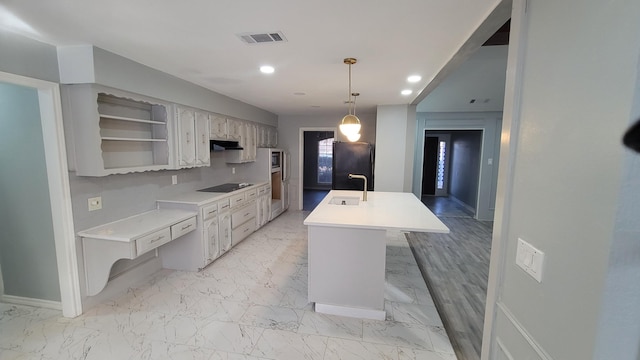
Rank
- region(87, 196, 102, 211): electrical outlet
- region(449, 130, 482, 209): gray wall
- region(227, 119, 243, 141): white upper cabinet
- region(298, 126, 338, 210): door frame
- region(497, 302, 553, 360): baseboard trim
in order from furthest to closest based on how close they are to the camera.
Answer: region(449, 130, 482, 209): gray wall < region(298, 126, 338, 210): door frame < region(227, 119, 243, 141): white upper cabinet < region(87, 196, 102, 211): electrical outlet < region(497, 302, 553, 360): baseboard trim

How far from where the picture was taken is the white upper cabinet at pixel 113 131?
2348 millimetres

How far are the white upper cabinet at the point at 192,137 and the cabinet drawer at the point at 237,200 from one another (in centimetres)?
64

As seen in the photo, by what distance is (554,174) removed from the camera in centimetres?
93

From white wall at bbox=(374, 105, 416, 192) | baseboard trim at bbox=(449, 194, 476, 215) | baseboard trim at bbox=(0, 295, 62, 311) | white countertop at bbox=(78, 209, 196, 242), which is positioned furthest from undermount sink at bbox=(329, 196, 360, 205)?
baseboard trim at bbox=(449, 194, 476, 215)

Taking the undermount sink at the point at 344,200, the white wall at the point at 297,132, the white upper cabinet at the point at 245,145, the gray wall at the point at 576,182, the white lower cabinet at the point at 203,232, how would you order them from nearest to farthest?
the gray wall at the point at 576,182, the white lower cabinet at the point at 203,232, the undermount sink at the point at 344,200, the white upper cabinet at the point at 245,145, the white wall at the point at 297,132

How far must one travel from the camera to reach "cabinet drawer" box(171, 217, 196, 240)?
2.87 meters

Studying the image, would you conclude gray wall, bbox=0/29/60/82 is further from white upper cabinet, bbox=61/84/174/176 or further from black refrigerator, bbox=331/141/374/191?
black refrigerator, bbox=331/141/374/191

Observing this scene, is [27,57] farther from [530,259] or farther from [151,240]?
[530,259]

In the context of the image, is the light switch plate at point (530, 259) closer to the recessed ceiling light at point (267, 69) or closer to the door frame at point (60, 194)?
the recessed ceiling light at point (267, 69)

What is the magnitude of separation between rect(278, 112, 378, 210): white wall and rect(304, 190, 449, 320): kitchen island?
12.6ft

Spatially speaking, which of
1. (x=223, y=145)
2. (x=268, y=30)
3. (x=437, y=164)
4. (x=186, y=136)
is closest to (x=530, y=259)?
(x=268, y=30)

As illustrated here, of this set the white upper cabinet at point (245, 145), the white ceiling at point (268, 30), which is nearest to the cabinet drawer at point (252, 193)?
the white upper cabinet at point (245, 145)

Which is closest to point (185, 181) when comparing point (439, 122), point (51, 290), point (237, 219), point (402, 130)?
point (237, 219)

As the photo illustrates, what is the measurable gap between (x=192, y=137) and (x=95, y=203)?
131 cm
